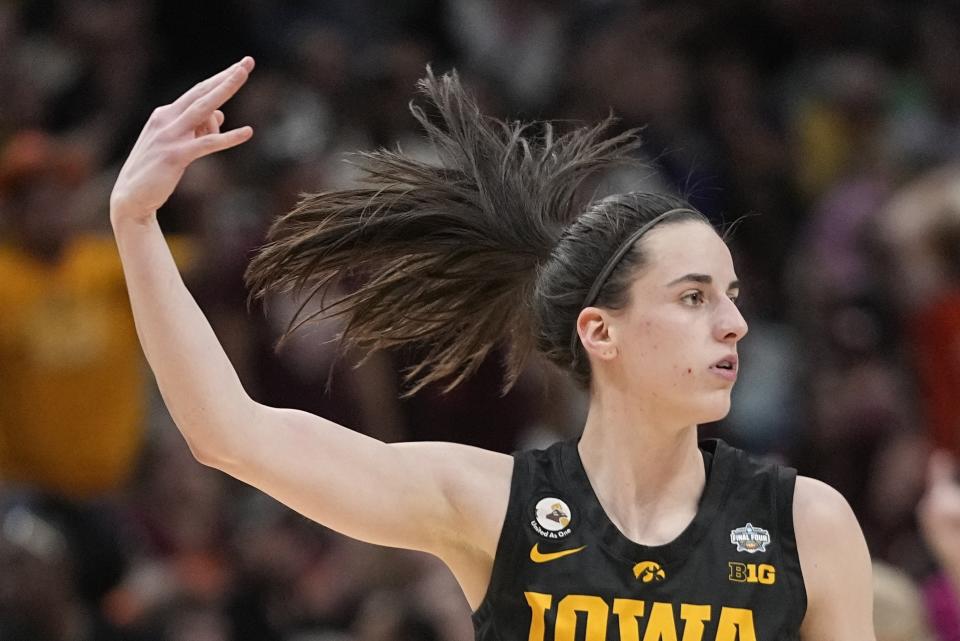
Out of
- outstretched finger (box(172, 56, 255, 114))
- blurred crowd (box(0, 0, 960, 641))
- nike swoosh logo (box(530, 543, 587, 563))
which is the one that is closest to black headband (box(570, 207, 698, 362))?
nike swoosh logo (box(530, 543, 587, 563))

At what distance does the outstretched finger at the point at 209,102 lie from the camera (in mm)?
3242

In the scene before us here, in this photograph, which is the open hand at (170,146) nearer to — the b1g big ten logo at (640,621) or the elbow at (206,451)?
the elbow at (206,451)

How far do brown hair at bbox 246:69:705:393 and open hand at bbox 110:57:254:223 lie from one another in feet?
1.80

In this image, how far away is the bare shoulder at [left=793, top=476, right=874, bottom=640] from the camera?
350cm

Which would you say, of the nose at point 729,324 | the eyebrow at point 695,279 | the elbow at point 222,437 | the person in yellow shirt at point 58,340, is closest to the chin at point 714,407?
the nose at point 729,324

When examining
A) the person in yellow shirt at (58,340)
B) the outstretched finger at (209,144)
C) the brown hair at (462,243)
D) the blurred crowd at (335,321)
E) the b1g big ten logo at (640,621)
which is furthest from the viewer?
the person in yellow shirt at (58,340)

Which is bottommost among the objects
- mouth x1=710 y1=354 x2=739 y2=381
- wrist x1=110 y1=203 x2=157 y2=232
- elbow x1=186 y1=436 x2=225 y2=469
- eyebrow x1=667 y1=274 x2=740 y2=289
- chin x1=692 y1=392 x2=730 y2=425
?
chin x1=692 y1=392 x2=730 y2=425

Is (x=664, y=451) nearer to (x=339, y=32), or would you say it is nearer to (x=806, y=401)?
(x=806, y=401)

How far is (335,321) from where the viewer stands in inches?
215

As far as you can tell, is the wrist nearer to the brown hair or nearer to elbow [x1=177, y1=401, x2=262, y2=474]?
elbow [x1=177, y1=401, x2=262, y2=474]

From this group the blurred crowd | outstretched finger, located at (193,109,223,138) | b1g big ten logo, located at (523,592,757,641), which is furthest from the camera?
the blurred crowd

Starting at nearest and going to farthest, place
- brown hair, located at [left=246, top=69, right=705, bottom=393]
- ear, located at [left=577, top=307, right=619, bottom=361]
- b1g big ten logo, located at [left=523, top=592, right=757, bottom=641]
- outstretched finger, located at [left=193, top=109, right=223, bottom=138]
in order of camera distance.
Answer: outstretched finger, located at [left=193, top=109, right=223, bottom=138], b1g big ten logo, located at [left=523, top=592, right=757, bottom=641], ear, located at [left=577, top=307, right=619, bottom=361], brown hair, located at [left=246, top=69, right=705, bottom=393]

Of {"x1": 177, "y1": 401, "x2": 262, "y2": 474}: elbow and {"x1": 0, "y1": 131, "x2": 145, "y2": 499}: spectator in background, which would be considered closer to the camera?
{"x1": 177, "y1": 401, "x2": 262, "y2": 474}: elbow

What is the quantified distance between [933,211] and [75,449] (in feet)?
12.4
